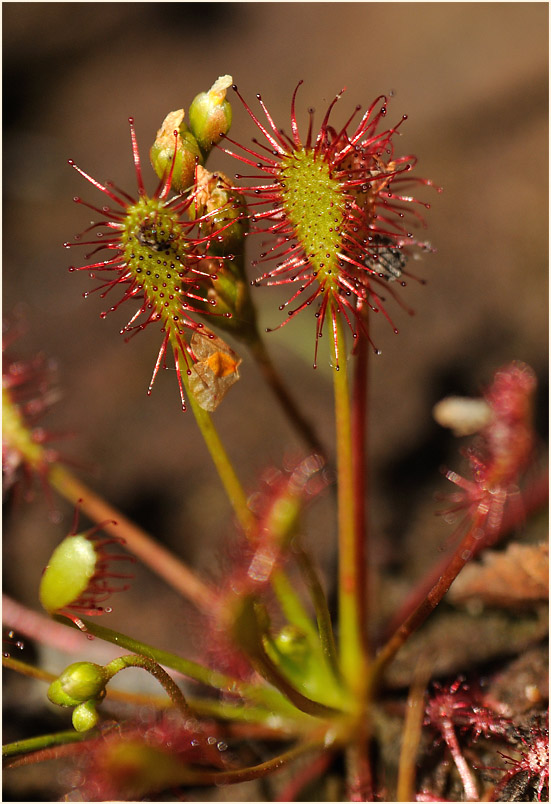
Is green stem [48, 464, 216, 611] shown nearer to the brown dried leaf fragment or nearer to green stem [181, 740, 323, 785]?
green stem [181, 740, 323, 785]

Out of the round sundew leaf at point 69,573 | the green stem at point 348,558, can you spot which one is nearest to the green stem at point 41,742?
the round sundew leaf at point 69,573

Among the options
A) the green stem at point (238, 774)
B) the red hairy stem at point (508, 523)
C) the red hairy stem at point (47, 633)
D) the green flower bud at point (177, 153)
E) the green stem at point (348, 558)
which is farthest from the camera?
the red hairy stem at point (47, 633)

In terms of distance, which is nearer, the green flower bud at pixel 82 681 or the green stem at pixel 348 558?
the green flower bud at pixel 82 681

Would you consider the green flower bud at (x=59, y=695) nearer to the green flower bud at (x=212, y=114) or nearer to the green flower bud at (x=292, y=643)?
the green flower bud at (x=292, y=643)

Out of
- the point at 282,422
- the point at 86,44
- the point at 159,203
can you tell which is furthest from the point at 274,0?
the point at 159,203

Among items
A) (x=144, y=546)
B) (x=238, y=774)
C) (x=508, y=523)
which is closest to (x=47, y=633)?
(x=144, y=546)

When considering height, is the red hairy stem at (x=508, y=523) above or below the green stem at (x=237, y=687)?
below

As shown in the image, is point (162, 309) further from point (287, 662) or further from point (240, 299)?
point (287, 662)
